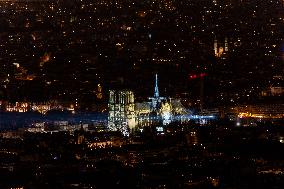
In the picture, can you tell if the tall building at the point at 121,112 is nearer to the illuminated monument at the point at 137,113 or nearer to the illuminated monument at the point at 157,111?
the illuminated monument at the point at 137,113

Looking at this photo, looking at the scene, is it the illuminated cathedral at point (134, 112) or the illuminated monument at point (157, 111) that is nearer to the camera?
the illuminated cathedral at point (134, 112)

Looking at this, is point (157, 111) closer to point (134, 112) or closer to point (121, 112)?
point (134, 112)

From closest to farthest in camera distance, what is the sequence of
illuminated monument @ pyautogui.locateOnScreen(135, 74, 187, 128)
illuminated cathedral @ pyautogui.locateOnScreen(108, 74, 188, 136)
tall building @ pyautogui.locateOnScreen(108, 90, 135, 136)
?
tall building @ pyautogui.locateOnScreen(108, 90, 135, 136) < illuminated cathedral @ pyautogui.locateOnScreen(108, 74, 188, 136) < illuminated monument @ pyautogui.locateOnScreen(135, 74, 187, 128)

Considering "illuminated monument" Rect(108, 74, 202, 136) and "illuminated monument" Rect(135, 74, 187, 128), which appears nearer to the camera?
"illuminated monument" Rect(108, 74, 202, 136)

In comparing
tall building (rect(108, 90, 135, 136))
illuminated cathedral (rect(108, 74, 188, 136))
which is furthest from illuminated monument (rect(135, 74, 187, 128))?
tall building (rect(108, 90, 135, 136))

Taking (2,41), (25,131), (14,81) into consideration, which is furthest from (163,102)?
(2,41)

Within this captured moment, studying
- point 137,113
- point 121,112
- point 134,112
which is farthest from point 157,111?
point 121,112

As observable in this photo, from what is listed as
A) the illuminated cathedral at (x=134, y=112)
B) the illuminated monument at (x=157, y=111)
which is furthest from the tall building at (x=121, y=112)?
the illuminated monument at (x=157, y=111)

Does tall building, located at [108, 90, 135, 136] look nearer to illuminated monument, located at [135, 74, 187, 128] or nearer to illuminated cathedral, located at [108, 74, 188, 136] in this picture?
illuminated cathedral, located at [108, 74, 188, 136]
